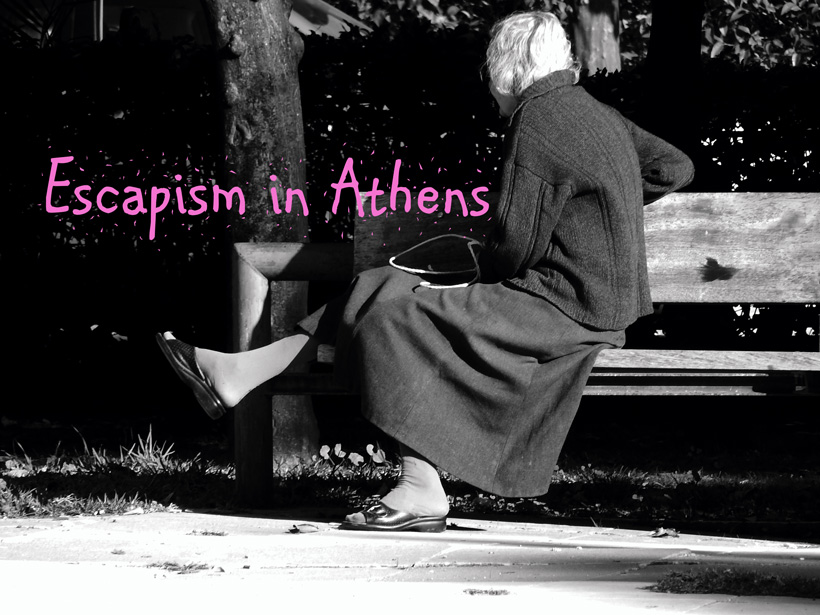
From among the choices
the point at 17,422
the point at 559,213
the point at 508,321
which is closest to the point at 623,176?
the point at 559,213

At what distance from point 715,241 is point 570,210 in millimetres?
711

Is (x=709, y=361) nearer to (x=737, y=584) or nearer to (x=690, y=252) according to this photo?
(x=690, y=252)

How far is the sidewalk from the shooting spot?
2941 millimetres

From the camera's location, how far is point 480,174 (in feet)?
22.3

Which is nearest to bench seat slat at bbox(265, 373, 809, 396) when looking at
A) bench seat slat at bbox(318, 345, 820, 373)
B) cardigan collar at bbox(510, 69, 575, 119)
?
bench seat slat at bbox(318, 345, 820, 373)

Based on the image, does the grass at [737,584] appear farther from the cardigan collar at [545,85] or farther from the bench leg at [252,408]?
the bench leg at [252,408]

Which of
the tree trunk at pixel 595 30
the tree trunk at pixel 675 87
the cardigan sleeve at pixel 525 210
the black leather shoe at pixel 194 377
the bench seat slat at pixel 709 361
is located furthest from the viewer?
the tree trunk at pixel 595 30

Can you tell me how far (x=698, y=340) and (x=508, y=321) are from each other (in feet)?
10.1

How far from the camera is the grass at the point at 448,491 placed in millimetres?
4543

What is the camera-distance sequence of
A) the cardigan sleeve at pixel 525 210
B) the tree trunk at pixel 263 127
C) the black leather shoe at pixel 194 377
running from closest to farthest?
the cardigan sleeve at pixel 525 210 → the black leather shoe at pixel 194 377 → the tree trunk at pixel 263 127

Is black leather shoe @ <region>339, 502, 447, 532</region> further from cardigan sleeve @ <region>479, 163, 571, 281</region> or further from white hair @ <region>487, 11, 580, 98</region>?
white hair @ <region>487, 11, 580, 98</region>

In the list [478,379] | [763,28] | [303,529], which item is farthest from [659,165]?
[763,28]

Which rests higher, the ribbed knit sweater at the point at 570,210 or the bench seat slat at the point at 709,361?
the ribbed knit sweater at the point at 570,210

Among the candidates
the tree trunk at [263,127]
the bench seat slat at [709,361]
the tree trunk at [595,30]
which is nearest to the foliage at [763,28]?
the tree trunk at [595,30]
